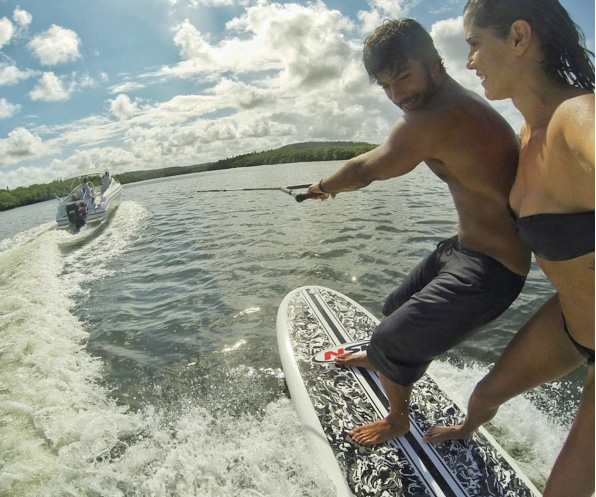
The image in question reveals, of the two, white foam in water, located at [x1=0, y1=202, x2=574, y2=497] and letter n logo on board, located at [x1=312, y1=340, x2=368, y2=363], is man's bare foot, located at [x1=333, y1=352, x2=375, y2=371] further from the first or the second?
white foam in water, located at [x1=0, y1=202, x2=574, y2=497]

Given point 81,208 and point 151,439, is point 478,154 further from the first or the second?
point 81,208

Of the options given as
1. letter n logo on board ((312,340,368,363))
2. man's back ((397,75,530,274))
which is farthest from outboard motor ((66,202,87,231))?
man's back ((397,75,530,274))

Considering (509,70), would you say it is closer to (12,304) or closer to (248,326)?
(248,326)

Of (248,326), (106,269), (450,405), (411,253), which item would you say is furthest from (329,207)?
(450,405)

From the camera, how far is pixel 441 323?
253cm

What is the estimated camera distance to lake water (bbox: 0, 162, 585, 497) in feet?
11.9

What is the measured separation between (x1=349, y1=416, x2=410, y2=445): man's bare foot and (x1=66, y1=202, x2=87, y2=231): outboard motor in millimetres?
20112

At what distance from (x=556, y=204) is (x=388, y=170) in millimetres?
1084

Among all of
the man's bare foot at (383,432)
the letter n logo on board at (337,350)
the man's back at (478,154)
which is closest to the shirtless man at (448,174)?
the man's back at (478,154)

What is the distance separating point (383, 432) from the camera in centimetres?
322

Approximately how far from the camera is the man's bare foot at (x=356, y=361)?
162 inches

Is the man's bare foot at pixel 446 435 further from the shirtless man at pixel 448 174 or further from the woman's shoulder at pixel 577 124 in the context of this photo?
the woman's shoulder at pixel 577 124

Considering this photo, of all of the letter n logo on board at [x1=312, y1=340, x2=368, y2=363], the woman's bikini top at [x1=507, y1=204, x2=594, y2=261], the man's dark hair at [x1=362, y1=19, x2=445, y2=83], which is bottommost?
the letter n logo on board at [x1=312, y1=340, x2=368, y2=363]

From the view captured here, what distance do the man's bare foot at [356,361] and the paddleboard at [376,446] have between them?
49 mm
